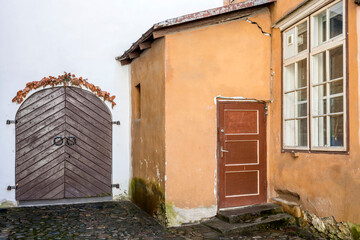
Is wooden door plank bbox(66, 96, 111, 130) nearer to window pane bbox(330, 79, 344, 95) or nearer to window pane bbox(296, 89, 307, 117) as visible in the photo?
window pane bbox(296, 89, 307, 117)

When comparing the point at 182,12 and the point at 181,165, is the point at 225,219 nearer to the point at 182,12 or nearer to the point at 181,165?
the point at 181,165

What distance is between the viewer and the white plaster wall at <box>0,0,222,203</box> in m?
7.14

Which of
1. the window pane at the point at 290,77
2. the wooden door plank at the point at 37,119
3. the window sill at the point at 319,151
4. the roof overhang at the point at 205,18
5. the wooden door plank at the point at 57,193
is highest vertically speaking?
the roof overhang at the point at 205,18

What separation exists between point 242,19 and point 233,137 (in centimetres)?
207

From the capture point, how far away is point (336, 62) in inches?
183

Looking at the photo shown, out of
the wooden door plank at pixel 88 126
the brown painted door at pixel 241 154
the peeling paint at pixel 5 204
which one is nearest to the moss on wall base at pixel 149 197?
the brown painted door at pixel 241 154

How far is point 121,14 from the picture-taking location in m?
7.88

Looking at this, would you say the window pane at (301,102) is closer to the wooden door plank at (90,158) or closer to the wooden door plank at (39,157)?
the wooden door plank at (90,158)

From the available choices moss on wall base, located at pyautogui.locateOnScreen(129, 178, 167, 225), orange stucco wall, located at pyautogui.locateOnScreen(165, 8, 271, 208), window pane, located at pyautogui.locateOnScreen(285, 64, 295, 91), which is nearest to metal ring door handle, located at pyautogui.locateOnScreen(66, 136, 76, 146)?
moss on wall base, located at pyautogui.locateOnScreen(129, 178, 167, 225)

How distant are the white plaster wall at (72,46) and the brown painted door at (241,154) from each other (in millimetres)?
2816

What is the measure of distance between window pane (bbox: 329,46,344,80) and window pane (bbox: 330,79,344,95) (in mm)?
83

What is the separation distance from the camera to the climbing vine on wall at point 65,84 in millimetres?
7156

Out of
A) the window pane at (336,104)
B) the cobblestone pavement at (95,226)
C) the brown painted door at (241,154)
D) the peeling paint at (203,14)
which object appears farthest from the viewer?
the brown painted door at (241,154)

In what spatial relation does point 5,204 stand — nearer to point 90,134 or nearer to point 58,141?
point 58,141
